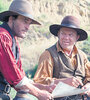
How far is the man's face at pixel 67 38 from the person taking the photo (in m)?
4.03

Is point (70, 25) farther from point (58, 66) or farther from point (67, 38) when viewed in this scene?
point (58, 66)

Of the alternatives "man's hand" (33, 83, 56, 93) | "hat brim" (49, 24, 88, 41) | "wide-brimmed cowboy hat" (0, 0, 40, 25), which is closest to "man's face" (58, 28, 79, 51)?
"hat brim" (49, 24, 88, 41)

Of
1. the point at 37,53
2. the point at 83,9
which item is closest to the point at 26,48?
the point at 37,53

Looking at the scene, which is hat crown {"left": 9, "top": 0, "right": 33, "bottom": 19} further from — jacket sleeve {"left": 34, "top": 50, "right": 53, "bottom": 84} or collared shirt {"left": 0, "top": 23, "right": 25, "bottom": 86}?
jacket sleeve {"left": 34, "top": 50, "right": 53, "bottom": 84}

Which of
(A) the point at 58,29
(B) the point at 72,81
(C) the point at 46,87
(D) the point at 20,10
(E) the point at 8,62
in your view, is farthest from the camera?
(A) the point at 58,29

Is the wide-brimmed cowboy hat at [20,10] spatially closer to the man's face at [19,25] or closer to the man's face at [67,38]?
the man's face at [19,25]

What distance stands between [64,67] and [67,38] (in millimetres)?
442

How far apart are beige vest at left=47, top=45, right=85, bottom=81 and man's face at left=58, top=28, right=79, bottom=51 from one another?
0.14m

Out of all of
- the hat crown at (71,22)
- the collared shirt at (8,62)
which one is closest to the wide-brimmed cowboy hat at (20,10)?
the collared shirt at (8,62)

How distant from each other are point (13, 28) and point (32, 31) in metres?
12.4

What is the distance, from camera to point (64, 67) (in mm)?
3916

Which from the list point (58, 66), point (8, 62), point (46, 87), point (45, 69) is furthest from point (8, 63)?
point (58, 66)

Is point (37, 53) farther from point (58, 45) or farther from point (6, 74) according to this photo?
point (6, 74)

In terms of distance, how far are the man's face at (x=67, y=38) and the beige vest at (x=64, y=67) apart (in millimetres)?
136
